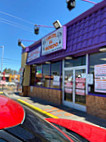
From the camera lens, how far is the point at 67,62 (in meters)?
7.38

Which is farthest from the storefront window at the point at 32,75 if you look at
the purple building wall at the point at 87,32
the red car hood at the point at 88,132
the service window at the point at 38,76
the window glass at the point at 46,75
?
the red car hood at the point at 88,132

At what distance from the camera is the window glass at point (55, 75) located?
791 centimetres

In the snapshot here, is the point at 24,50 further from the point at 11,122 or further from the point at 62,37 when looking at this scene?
the point at 11,122

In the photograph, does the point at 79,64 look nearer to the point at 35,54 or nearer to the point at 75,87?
the point at 75,87

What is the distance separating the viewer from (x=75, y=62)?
6816 millimetres

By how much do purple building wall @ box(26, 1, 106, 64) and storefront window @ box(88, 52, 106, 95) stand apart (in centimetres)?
36

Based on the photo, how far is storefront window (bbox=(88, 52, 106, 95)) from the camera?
5.01 m

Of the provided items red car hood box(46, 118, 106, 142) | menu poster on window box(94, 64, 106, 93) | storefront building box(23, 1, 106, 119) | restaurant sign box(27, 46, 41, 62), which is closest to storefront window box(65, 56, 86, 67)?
storefront building box(23, 1, 106, 119)

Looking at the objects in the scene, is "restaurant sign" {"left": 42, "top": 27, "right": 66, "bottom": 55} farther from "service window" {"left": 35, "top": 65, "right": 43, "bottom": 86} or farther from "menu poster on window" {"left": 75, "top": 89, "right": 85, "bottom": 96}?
"menu poster on window" {"left": 75, "top": 89, "right": 85, "bottom": 96}

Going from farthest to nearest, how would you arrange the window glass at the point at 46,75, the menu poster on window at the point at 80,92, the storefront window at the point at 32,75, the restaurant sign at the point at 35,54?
the storefront window at the point at 32,75
the restaurant sign at the point at 35,54
the window glass at the point at 46,75
the menu poster on window at the point at 80,92

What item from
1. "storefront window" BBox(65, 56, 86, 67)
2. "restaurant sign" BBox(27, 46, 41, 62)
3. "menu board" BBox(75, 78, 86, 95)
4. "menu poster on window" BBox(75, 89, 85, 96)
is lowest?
"menu poster on window" BBox(75, 89, 85, 96)

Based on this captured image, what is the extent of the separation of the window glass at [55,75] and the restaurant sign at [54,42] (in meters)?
0.99

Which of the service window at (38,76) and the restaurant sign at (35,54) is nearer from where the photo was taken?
the restaurant sign at (35,54)

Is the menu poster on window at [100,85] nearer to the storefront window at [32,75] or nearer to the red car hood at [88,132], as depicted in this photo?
the red car hood at [88,132]
